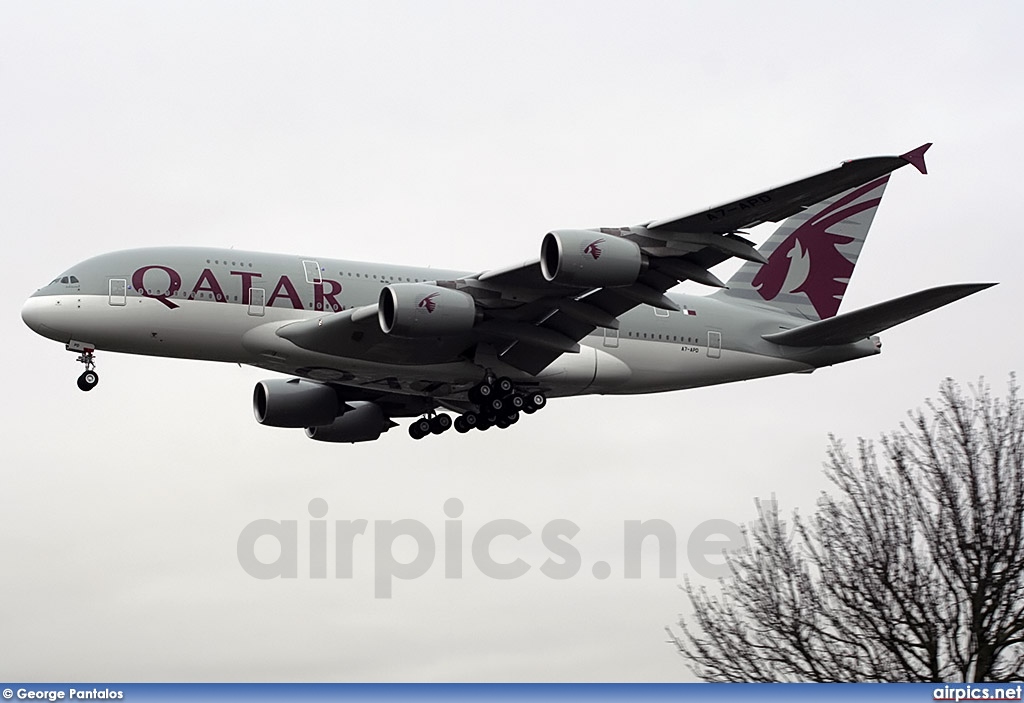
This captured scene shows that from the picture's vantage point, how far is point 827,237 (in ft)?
148

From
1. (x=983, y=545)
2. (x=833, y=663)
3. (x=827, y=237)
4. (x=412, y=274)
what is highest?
(x=827, y=237)

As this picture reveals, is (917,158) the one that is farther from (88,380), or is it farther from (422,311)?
(88,380)

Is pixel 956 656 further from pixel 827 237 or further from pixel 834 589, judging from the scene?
pixel 827 237

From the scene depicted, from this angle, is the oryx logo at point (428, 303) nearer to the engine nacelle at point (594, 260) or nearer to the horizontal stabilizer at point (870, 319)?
the engine nacelle at point (594, 260)

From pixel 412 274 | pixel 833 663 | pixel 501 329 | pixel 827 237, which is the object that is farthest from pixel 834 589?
pixel 827 237

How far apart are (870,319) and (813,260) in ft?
25.3

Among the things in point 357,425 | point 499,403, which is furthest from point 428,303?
point 357,425

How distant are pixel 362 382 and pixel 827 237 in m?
15.8

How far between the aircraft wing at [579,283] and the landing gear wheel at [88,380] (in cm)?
478

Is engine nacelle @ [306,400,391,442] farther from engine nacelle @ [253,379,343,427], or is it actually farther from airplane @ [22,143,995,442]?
engine nacelle @ [253,379,343,427]

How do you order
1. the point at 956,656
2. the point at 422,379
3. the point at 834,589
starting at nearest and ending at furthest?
the point at 956,656 < the point at 834,589 < the point at 422,379

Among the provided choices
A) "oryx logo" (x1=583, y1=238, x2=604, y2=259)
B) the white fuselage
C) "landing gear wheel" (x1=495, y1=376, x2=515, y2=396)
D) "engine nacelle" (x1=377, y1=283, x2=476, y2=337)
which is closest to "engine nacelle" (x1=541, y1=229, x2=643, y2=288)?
"oryx logo" (x1=583, y1=238, x2=604, y2=259)

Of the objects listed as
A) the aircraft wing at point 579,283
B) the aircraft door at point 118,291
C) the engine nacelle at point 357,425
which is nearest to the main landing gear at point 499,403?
the aircraft wing at point 579,283

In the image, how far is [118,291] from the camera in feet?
113
